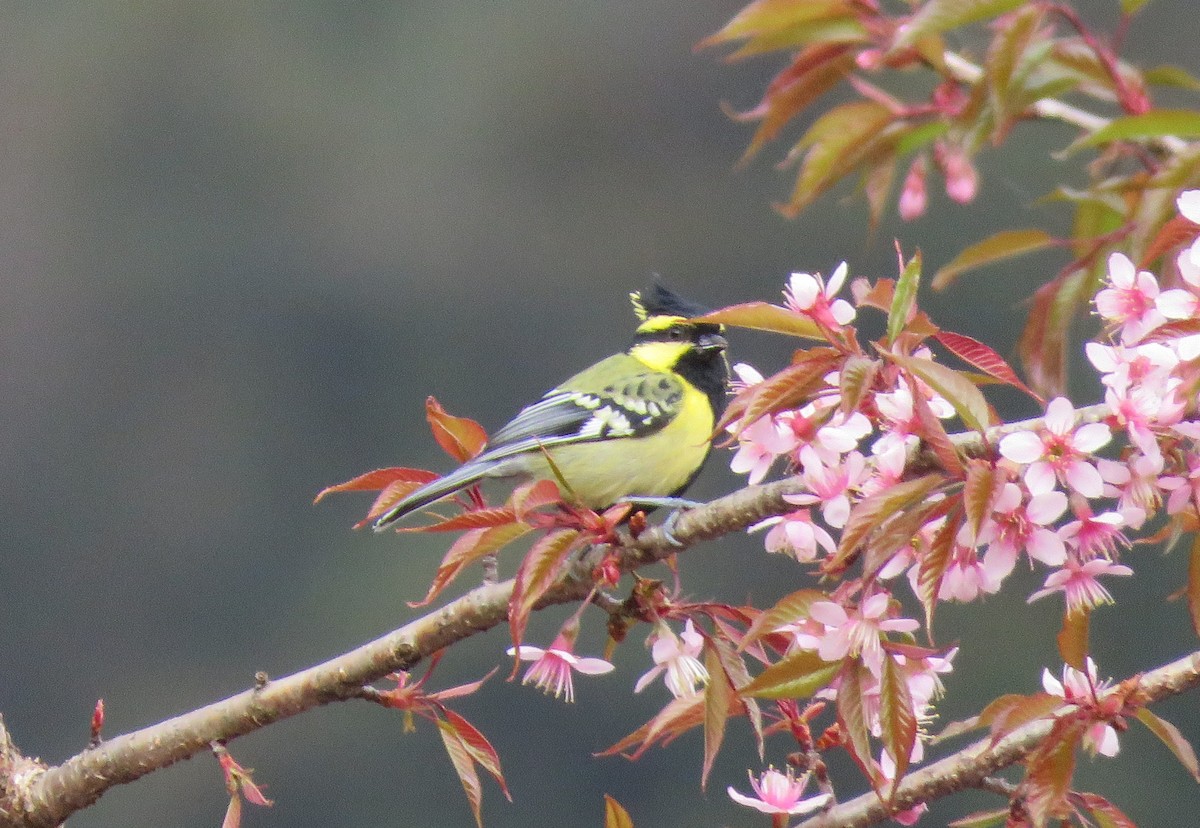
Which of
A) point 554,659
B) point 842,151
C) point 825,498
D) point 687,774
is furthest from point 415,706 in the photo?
point 687,774

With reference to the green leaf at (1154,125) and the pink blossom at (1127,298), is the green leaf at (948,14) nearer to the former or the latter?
the green leaf at (1154,125)

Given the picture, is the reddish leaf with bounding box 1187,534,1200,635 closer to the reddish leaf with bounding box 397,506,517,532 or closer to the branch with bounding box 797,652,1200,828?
the branch with bounding box 797,652,1200,828

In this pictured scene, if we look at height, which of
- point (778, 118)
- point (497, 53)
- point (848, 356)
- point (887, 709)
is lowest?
point (887, 709)

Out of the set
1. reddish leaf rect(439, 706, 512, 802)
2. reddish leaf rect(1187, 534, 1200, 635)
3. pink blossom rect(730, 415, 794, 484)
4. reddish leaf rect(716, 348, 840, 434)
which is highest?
reddish leaf rect(716, 348, 840, 434)

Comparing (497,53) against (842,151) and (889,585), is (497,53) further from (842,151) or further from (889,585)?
(889,585)

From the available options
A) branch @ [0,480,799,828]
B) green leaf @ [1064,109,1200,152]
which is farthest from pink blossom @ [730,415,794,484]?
green leaf @ [1064,109,1200,152]

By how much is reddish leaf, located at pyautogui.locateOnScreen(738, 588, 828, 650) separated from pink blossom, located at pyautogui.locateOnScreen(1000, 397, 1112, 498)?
0.10 meters

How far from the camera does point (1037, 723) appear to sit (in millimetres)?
709

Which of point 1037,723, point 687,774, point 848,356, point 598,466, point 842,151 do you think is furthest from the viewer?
point 687,774

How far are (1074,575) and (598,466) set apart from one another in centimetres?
76

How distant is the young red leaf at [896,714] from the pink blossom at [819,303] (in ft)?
0.48

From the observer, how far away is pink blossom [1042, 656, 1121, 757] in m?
0.60

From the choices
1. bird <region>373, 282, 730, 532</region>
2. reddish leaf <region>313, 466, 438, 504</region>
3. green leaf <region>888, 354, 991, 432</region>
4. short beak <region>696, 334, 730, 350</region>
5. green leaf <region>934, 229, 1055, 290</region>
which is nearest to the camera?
green leaf <region>888, 354, 991, 432</region>

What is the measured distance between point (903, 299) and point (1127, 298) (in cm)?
13
